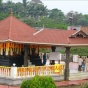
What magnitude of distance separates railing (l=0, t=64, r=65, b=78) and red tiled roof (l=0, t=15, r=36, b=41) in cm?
148

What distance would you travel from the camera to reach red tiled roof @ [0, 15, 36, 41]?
18.7 meters

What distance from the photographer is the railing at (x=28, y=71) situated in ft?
59.2

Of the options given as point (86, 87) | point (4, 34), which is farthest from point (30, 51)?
point (86, 87)

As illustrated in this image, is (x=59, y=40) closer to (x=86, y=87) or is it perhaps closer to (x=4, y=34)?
(x=4, y=34)

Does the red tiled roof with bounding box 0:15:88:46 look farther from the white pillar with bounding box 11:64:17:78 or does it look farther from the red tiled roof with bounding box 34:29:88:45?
the white pillar with bounding box 11:64:17:78

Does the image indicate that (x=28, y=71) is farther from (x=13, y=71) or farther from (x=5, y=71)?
(x=5, y=71)

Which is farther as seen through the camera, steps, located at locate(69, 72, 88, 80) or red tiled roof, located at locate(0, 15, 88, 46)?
steps, located at locate(69, 72, 88, 80)

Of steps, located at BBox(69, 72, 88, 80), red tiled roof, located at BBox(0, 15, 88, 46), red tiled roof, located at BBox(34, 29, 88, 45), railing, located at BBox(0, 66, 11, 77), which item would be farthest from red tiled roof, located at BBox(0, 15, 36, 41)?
steps, located at BBox(69, 72, 88, 80)

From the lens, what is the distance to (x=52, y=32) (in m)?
19.9

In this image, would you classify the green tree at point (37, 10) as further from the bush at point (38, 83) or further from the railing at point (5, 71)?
the bush at point (38, 83)

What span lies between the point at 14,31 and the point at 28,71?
231 centimetres

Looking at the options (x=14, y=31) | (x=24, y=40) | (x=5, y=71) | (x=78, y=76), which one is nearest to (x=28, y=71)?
(x=5, y=71)

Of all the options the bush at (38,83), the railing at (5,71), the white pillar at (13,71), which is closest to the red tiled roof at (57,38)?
the white pillar at (13,71)

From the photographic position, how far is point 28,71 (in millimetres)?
18578
